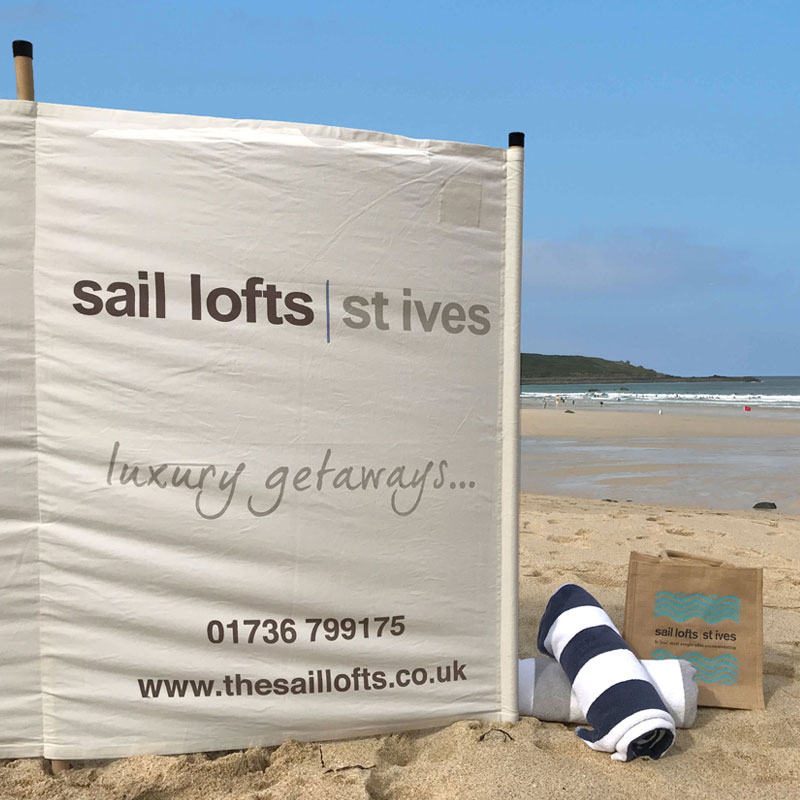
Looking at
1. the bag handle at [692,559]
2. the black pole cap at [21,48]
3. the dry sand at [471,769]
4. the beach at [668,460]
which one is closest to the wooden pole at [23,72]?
the black pole cap at [21,48]

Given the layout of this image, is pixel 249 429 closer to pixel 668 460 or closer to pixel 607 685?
pixel 607 685

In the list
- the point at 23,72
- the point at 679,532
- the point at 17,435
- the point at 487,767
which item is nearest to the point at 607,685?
the point at 487,767

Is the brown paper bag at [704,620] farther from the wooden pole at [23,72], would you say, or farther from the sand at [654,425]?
the sand at [654,425]

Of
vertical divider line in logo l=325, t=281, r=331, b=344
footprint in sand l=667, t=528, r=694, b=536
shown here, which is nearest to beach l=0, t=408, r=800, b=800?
vertical divider line in logo l=325, t=281, r=331, b=344

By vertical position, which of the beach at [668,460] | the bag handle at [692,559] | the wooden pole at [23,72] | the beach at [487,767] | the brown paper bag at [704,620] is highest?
the wooden pole at [23,72]

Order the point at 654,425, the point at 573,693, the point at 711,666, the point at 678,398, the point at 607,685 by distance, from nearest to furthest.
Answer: the point at 607,685, the point at 573,693, the point at 711,666, the point at 654,425, the point at 678,398

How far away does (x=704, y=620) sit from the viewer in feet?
9.47

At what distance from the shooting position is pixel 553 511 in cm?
687

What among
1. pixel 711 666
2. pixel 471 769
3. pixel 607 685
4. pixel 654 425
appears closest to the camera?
pixel 471 769

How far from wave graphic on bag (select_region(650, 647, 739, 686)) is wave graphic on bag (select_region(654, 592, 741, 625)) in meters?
0.13

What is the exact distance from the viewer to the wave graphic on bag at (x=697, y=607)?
2865 mm

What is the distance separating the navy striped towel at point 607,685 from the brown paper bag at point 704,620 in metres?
0.23

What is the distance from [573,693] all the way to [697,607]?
0.65 meters

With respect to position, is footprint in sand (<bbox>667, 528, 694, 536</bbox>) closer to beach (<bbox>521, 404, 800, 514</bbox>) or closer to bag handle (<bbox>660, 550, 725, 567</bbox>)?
beach (<bbox>521, 404, 800, 514</bbox>)
